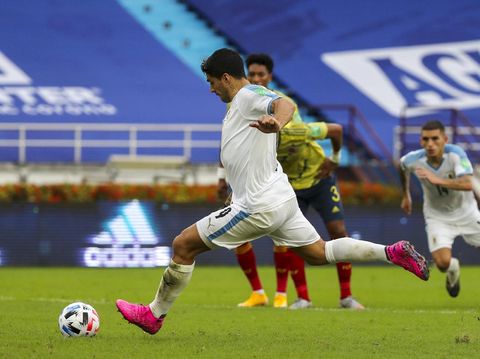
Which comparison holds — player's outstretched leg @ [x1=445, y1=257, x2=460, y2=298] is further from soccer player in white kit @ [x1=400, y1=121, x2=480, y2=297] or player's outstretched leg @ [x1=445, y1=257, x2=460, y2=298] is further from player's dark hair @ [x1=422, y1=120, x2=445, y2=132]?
player's dark hair @ [x1=422, y1=120, x2=445, y2=132]

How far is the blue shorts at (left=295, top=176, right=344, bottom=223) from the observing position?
12.2 metres

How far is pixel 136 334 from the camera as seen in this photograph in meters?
8.92

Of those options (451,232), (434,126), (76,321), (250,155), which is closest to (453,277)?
(451,232)

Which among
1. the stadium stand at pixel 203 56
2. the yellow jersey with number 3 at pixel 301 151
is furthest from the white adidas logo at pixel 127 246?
the stadium stand at pixel 203 56

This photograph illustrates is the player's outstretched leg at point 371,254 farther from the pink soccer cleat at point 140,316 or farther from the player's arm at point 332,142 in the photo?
the player's arm at point 332,142

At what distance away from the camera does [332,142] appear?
1192cm

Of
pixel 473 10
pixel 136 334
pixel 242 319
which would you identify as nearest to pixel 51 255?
pixel 242 319

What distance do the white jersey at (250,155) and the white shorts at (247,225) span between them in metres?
0.06

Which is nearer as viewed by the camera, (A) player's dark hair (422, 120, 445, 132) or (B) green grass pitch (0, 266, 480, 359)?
(B) green grass pitch (0, 266, 480, 359)

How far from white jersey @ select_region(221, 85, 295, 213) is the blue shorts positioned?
4.12 meters

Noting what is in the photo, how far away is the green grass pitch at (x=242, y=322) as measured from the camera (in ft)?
25.6

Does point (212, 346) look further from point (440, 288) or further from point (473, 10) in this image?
point (473, 10)

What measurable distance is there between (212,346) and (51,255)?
39.4ft

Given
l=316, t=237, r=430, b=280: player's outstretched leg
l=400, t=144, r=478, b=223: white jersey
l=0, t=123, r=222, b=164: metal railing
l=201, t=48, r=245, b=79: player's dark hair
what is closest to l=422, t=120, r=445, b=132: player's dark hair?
l=400, t=144, r=478, b=223: white jersey
